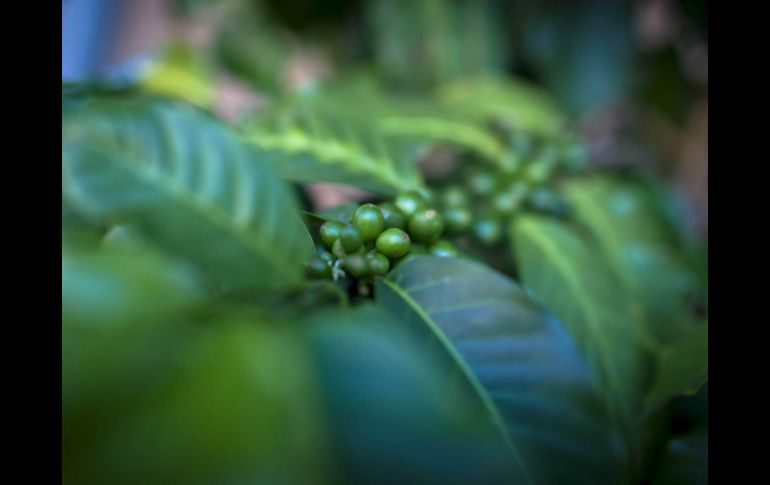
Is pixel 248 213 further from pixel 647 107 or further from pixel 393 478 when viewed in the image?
pixel 647 107

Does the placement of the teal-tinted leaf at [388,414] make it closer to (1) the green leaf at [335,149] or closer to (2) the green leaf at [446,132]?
(1) the green leaf at [335,149]

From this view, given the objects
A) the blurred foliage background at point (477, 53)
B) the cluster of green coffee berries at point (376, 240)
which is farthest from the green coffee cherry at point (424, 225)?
the blurred foliage background at point (477, 53)


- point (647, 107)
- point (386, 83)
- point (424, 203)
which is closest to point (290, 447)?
point (424, 203)

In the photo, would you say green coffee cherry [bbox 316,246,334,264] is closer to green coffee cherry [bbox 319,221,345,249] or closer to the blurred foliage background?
green coffee cherry [bbox 319,221,345,249]

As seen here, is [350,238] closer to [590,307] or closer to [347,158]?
[347,158]

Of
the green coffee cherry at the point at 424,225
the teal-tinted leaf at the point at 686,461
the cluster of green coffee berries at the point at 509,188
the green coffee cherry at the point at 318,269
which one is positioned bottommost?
the teal-tinted leaf at the point at 686,461

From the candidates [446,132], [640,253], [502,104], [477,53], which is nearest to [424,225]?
[446,132]
